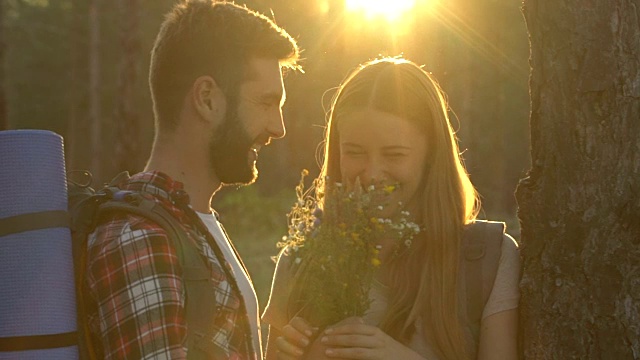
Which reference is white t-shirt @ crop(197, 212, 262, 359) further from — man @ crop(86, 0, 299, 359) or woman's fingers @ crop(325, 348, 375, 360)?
woman's fingers @ crop(325, 348, 375, 360)

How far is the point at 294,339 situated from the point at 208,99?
1052 mm

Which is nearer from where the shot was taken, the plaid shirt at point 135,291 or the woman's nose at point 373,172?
the plaid shirt at point 135,291

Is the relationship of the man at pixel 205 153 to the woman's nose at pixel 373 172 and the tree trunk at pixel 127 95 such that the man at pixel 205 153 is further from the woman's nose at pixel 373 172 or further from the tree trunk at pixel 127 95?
the tree trunk at pixel 127 95

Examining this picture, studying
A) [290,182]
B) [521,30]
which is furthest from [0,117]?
[521,30]

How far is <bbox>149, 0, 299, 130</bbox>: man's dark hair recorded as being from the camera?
3787mm

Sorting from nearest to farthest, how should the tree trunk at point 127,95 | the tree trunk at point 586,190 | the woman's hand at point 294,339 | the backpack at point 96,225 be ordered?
the backpack at point 96,225 → the tree trunk at point 586,190 → the woman's hand at point 294,339 → the tree trunk at point 127,95

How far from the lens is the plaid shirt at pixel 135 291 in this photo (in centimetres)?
308

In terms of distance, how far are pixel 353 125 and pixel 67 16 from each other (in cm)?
4167

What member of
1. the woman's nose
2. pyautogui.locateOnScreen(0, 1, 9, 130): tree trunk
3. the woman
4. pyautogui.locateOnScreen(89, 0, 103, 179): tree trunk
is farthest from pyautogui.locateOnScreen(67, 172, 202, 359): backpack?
pyautogui.locateOnScreen(89, 0, 103, 179): tree trunk

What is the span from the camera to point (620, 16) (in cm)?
384

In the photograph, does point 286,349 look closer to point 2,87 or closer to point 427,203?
point 427,203

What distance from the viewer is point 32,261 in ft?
10.5

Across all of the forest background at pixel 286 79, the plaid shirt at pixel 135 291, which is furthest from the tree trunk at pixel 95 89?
the plaid shirt at pixel 135 291

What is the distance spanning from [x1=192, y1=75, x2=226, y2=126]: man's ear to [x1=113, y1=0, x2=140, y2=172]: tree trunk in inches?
587
